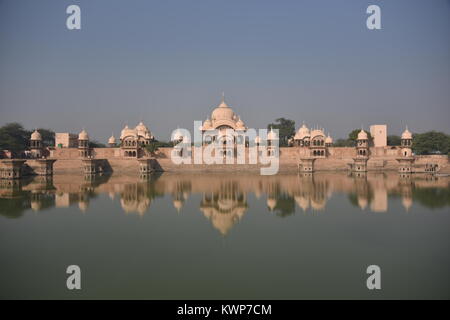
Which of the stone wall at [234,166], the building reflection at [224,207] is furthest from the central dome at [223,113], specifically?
the building reflection at [224,207]

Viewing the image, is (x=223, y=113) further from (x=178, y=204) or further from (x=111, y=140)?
(x=178, y=204)

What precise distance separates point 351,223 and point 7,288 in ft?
22.6

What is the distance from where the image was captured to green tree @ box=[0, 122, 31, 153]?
25.0 metres

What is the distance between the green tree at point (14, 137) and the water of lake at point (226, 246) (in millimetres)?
14990

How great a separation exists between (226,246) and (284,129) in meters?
28.6

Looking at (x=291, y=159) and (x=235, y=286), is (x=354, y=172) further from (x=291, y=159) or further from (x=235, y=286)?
(x=235, y=286)

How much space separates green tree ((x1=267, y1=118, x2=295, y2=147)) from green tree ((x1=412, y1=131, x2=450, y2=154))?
10.8m

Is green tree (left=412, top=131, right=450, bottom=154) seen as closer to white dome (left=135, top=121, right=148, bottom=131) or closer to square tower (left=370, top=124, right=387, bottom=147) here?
square tower (left=370, top=124, right=387, bottom=147)

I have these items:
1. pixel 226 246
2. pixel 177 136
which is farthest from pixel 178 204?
pixel 177 136

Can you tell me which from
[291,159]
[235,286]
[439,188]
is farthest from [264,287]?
[291,159]

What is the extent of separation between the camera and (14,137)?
86.8ft

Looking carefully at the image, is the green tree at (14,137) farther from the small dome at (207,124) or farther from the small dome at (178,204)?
the small dome at (178,204)

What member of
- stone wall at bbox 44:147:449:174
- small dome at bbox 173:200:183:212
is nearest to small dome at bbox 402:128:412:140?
stone wall at bbox 44:147:449:174
